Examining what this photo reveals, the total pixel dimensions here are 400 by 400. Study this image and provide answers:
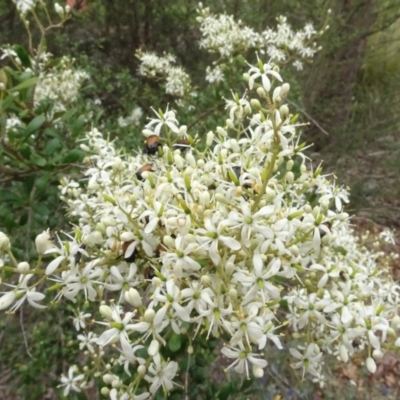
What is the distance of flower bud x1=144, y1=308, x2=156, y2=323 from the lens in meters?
1.24

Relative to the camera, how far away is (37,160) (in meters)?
2.06

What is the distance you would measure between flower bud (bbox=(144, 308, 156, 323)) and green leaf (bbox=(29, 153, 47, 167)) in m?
1.05

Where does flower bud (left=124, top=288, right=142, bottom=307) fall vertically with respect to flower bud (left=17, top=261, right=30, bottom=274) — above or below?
below

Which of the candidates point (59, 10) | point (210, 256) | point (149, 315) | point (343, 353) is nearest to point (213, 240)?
point (210, 256)

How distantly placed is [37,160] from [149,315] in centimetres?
108

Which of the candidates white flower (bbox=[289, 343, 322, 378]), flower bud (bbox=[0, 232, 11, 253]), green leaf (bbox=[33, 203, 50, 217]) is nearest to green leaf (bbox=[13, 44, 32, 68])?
green leaf (bbox=[33, 203, 50, 217])

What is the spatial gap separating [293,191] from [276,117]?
33 centimetres

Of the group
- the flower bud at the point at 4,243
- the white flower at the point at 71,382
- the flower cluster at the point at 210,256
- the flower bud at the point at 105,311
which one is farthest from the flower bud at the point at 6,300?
the white flower at the point at 71,382

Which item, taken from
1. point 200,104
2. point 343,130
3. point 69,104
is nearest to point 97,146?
point 69,104

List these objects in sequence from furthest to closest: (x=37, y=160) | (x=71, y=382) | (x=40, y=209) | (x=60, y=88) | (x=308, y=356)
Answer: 1. (x=60, y=88)
2. (x=71, y=382)
3. (x=40, y=209)
4. (x=37, y=160)
5. (x=308, y=356)

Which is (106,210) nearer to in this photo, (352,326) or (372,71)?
(352,326)

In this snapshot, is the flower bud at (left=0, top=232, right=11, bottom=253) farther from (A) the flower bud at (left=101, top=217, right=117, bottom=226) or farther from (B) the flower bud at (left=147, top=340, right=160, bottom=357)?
(B) the flower bud at (left=147, top=340, right=160, bottom=357)

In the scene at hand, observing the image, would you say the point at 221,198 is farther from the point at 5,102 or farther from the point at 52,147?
the point at 52,147

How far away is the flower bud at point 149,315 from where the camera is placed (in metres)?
1.24
